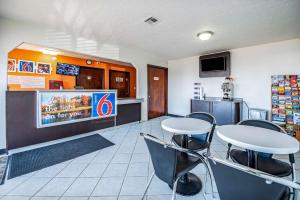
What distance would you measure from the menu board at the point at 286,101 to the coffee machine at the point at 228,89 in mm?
1066

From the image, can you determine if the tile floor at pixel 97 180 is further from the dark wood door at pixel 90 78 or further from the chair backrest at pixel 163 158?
the dark wood door at pixel 90 78

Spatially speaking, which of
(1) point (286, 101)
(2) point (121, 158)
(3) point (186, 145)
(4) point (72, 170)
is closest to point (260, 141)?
(3) point (186, 145)

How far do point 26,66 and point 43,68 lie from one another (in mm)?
413

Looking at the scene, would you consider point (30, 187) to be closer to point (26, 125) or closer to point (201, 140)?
point (26, 125)

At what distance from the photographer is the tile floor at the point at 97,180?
164cm

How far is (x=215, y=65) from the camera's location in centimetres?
480

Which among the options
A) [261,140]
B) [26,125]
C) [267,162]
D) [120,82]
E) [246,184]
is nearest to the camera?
[246,184]

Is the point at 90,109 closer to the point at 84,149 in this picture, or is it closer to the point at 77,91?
the point at 77,91

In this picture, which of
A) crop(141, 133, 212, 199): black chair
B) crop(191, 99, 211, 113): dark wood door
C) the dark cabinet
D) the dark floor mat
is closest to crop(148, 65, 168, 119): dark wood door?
crop(191, 99, 211, 113): dark wood door

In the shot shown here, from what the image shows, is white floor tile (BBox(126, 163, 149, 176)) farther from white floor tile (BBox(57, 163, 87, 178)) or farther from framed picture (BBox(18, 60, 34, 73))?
framed picture (BBox(18, 60, 34, 73))

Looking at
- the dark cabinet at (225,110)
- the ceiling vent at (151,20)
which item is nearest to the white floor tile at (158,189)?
the ceiling vent at (151,20)

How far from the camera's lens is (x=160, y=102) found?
602 cm

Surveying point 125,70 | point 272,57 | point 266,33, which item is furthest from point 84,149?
point 272,57

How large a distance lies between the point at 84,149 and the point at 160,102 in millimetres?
3772
